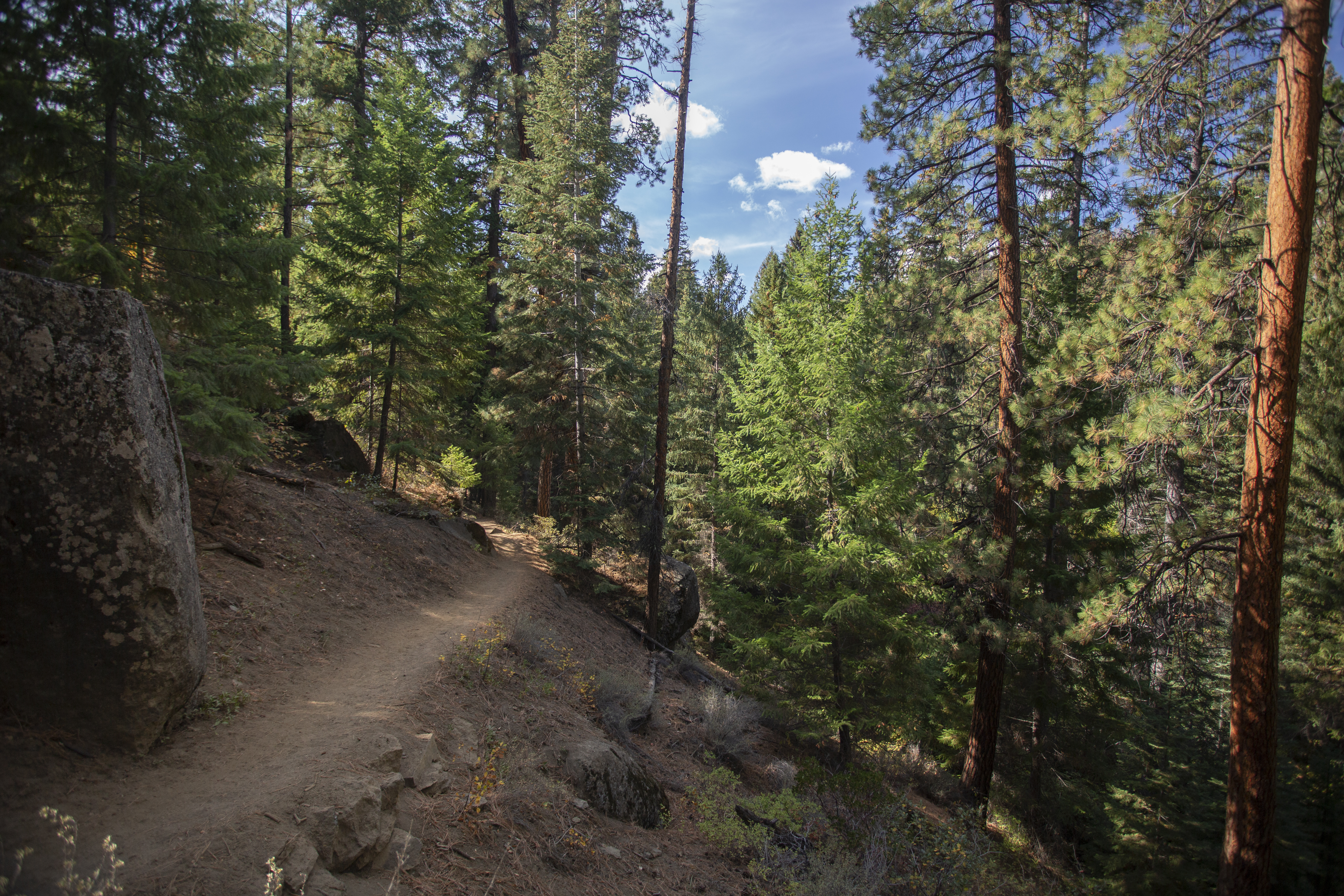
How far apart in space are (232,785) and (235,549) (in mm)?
5076

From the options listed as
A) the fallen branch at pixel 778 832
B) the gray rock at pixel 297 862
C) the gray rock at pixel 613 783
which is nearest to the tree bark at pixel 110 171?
the gray rock at pixel 297 862

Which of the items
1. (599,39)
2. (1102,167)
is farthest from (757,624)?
(599,39)

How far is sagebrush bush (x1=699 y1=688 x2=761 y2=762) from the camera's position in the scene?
1033 centimetres

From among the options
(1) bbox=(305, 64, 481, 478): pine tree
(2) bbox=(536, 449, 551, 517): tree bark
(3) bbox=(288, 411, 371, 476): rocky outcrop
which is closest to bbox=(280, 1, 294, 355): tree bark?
(1) bbox=(305, 64, 481, 478): pine tree

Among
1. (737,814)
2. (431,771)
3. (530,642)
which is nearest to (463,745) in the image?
(431,771)

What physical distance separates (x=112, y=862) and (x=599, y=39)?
1940cm

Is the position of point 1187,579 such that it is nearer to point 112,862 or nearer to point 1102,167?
point 1102,167

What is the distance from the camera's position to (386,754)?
15.9ft

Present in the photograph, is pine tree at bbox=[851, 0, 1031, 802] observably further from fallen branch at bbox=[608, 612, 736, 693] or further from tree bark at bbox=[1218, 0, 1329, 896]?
fallen branch at bbox=[608, 612, 736, 693]

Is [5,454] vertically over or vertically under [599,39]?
under

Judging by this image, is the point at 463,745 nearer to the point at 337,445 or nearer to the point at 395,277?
the point at 337,445

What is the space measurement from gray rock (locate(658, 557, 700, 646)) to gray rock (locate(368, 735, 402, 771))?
10.4 metres

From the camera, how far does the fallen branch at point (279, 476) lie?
35.9 feet

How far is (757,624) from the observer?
11.6 meters
